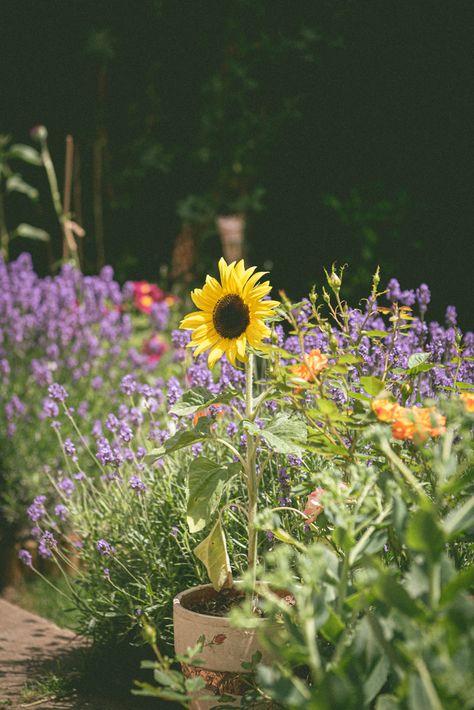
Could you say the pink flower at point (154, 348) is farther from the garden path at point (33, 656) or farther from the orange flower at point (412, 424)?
the orange flower at point (412, 424)

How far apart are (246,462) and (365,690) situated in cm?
75

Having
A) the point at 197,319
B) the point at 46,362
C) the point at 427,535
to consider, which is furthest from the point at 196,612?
the point at 46,362


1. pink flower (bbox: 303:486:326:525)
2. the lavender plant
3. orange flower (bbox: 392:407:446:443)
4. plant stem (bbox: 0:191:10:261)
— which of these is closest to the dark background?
plant stem (bbox: 0:191:10:261)

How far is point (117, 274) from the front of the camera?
596 cm

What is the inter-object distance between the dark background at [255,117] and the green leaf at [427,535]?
3887 mm

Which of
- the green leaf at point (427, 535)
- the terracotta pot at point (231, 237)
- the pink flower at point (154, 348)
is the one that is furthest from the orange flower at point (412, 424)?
the terracotta pot at point (231, 237)

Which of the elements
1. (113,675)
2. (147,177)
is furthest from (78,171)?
(113,675)

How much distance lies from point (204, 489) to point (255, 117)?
4438 millimetres

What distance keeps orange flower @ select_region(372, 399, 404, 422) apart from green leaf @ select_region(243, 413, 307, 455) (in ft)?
0.70

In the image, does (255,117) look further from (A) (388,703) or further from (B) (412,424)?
(A) (388,703)

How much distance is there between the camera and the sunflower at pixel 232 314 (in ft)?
5.92

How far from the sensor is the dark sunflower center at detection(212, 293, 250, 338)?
1816 millimetres

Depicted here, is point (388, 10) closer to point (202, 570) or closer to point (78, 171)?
point (78, 171)

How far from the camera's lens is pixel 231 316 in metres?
1.82
